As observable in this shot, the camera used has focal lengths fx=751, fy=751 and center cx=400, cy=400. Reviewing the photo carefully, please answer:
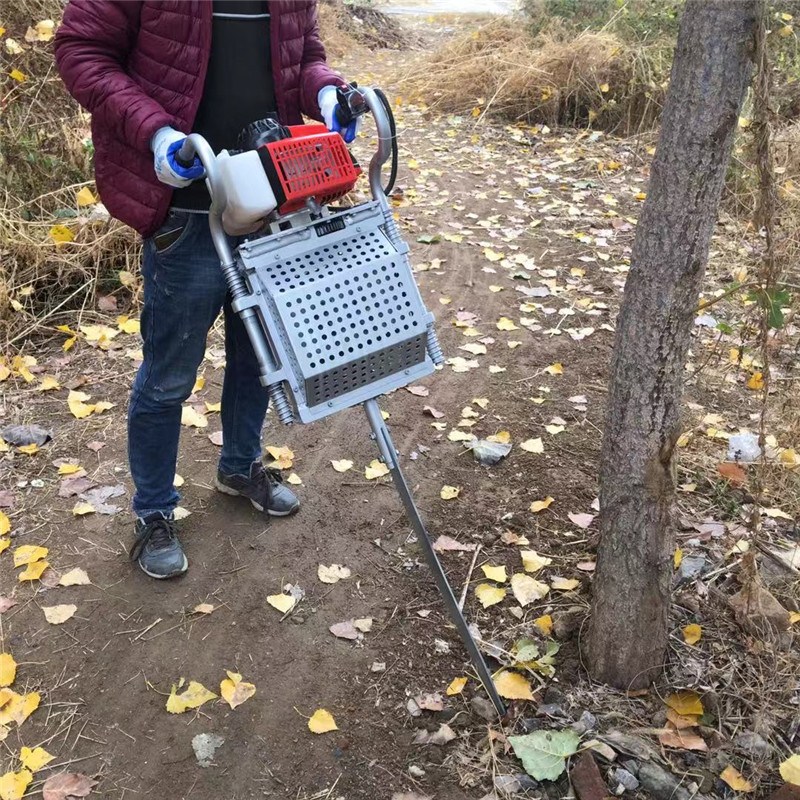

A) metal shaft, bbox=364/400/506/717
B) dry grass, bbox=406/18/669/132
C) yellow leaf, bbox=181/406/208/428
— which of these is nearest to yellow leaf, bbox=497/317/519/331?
yellow leaf, bbox=181/406/208/428

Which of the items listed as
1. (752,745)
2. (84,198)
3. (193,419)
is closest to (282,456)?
(193,419)

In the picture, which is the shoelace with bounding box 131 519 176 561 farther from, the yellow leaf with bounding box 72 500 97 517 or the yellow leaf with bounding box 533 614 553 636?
the yellow leaf with bounding box 533 614 553 636

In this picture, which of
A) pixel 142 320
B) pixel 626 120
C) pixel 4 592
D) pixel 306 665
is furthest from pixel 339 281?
pixel 626 120

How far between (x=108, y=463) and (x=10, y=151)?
7.20 feet

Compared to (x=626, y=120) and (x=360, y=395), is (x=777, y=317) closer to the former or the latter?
(x=360, y=395)

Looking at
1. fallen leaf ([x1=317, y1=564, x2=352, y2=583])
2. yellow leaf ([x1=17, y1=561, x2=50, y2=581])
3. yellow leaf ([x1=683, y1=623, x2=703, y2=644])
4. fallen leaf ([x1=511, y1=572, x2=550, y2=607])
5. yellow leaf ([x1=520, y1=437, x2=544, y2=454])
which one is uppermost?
yellow leaf ([x1=17, y1=561, x2=50, y2=581])

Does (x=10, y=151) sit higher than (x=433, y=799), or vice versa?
(x=10, y=151)

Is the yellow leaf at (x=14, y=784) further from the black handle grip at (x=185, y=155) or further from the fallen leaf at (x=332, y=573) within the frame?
the black handle grip at (x=185, y=155)

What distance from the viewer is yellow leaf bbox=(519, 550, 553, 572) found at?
252 cm

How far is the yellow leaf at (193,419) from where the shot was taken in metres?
3.30

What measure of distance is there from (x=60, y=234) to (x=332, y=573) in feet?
8.51

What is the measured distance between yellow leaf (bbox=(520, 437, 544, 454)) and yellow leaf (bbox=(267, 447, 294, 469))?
962mm

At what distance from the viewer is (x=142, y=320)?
2.21 meters

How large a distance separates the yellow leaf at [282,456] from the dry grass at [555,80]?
512 centimetres
